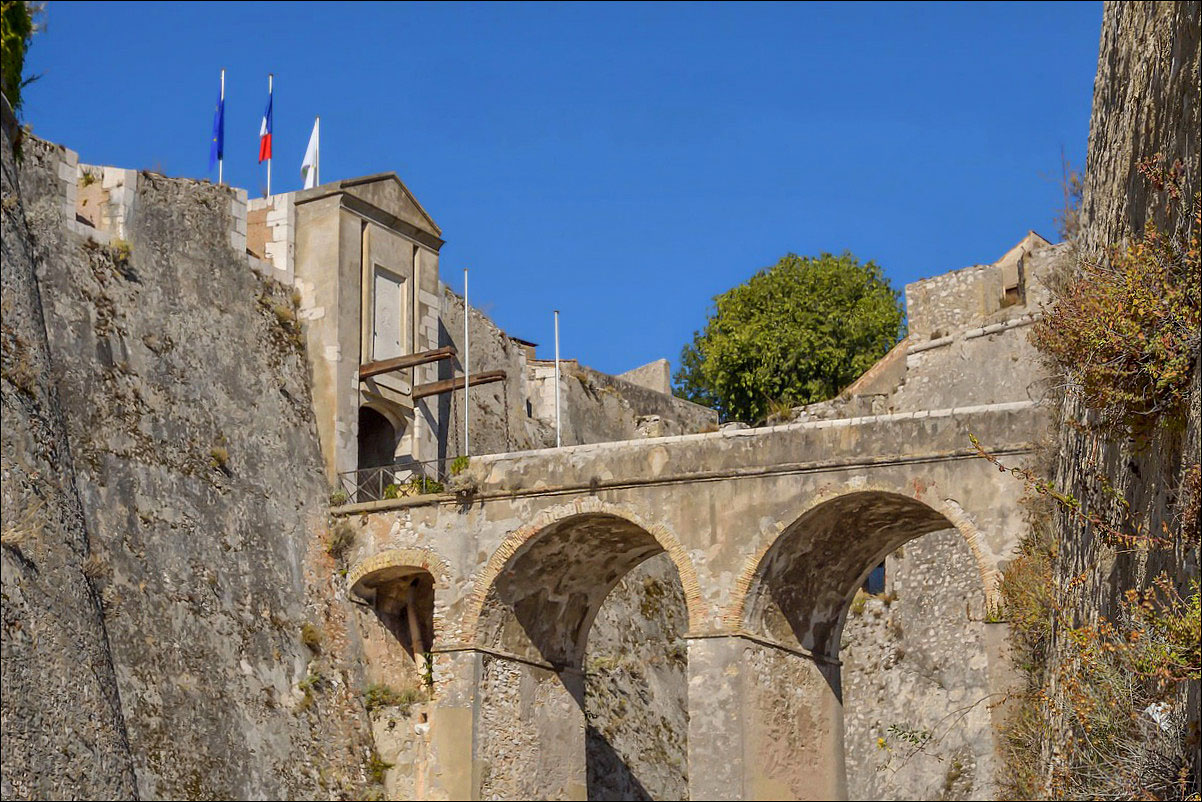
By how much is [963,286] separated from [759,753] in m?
14.7

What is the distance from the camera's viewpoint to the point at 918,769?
29766 millimetres

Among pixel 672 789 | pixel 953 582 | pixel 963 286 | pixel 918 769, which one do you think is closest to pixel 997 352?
pixel 963 286

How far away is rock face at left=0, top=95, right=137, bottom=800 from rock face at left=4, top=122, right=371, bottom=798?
0.10 ft

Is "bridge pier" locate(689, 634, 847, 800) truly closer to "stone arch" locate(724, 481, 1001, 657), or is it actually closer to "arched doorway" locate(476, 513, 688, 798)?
"stone arch" locate(724, 481, 1001, 657)

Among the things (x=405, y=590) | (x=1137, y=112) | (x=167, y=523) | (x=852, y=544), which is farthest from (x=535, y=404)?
(x=1137, y=112)

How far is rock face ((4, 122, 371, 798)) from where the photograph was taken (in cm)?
1852

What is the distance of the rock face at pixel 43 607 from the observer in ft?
57.0

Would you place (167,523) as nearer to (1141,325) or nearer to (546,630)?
(546,630)

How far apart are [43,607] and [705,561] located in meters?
9.31

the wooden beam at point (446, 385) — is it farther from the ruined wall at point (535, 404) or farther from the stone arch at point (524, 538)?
the stone arch at point (524, 538)

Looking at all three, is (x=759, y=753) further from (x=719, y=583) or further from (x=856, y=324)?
(x=856, y=324)

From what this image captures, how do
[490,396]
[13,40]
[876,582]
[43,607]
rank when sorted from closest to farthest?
[43,607] < [13,40] < [490,396] < [876,582]

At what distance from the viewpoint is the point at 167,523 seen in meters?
22.7

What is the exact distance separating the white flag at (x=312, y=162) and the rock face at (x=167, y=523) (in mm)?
2383
